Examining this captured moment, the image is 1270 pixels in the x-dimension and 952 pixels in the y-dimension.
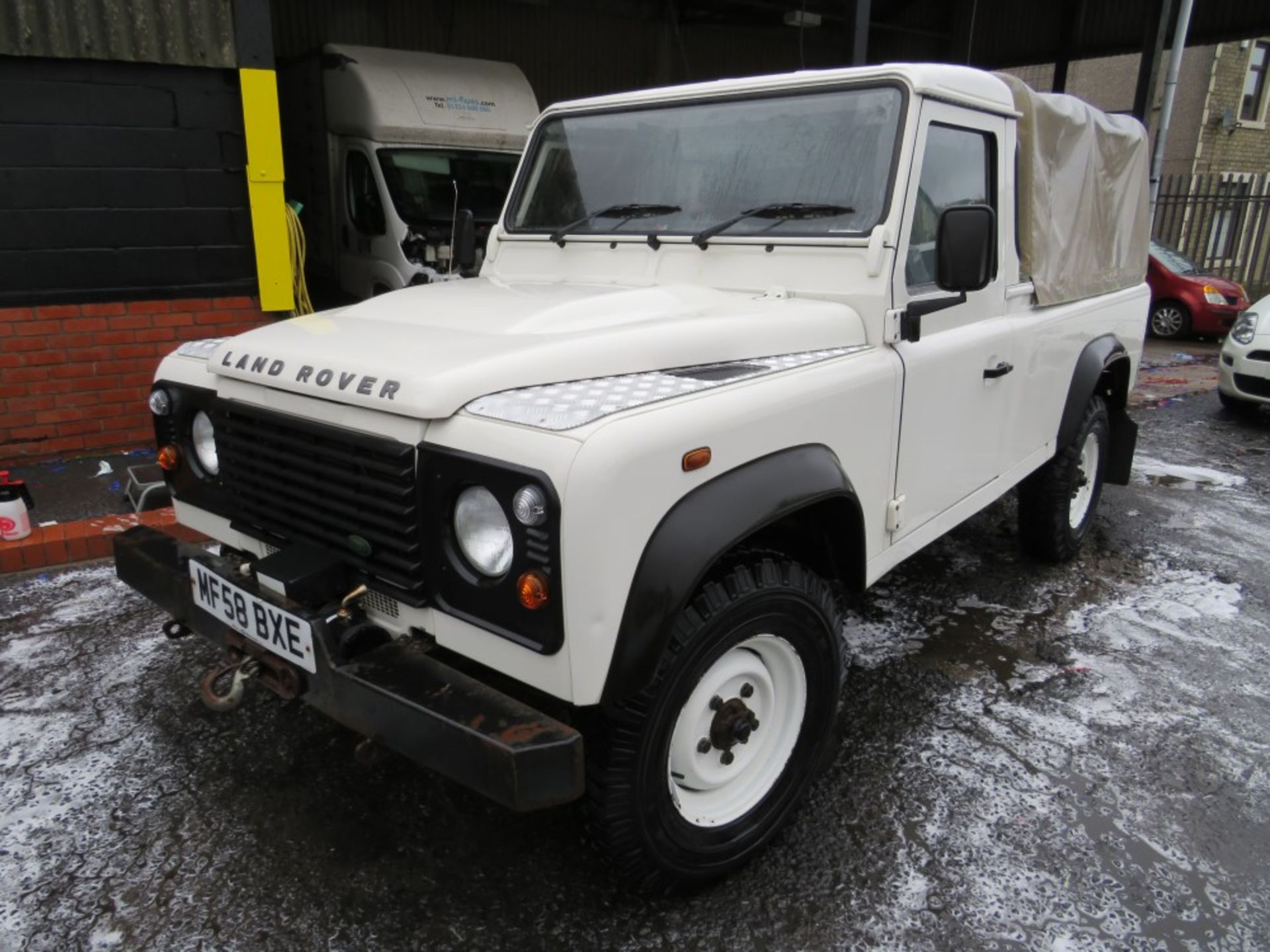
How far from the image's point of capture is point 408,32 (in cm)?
1196

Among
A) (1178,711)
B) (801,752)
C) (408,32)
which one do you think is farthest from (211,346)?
(408,32)

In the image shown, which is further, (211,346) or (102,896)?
(211,346)

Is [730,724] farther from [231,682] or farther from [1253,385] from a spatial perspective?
[1253,385]

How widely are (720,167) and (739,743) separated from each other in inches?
76.0

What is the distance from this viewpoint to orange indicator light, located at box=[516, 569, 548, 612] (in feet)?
5.93

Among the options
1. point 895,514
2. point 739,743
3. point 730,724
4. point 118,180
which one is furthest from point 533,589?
point 118,180

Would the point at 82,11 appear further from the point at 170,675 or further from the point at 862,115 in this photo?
the point at 862,115

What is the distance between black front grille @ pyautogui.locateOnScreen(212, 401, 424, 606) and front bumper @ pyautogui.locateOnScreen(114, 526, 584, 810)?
6.2 inches

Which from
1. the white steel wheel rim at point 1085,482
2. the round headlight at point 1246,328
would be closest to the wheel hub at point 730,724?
the white steel wheel rim at point 1085,482

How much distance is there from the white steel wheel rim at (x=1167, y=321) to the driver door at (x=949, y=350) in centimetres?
1085

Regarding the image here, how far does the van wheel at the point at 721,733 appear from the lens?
2.05 metres

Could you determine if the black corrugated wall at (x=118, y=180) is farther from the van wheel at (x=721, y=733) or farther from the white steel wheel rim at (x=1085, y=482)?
the white steel wheel rim at (x=1085, y=482)

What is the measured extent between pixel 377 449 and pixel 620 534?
24.2 inches

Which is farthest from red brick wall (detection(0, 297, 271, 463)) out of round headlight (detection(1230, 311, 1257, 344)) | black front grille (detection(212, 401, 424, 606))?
round headlight (detection(1230, 311, 1257, 344))
